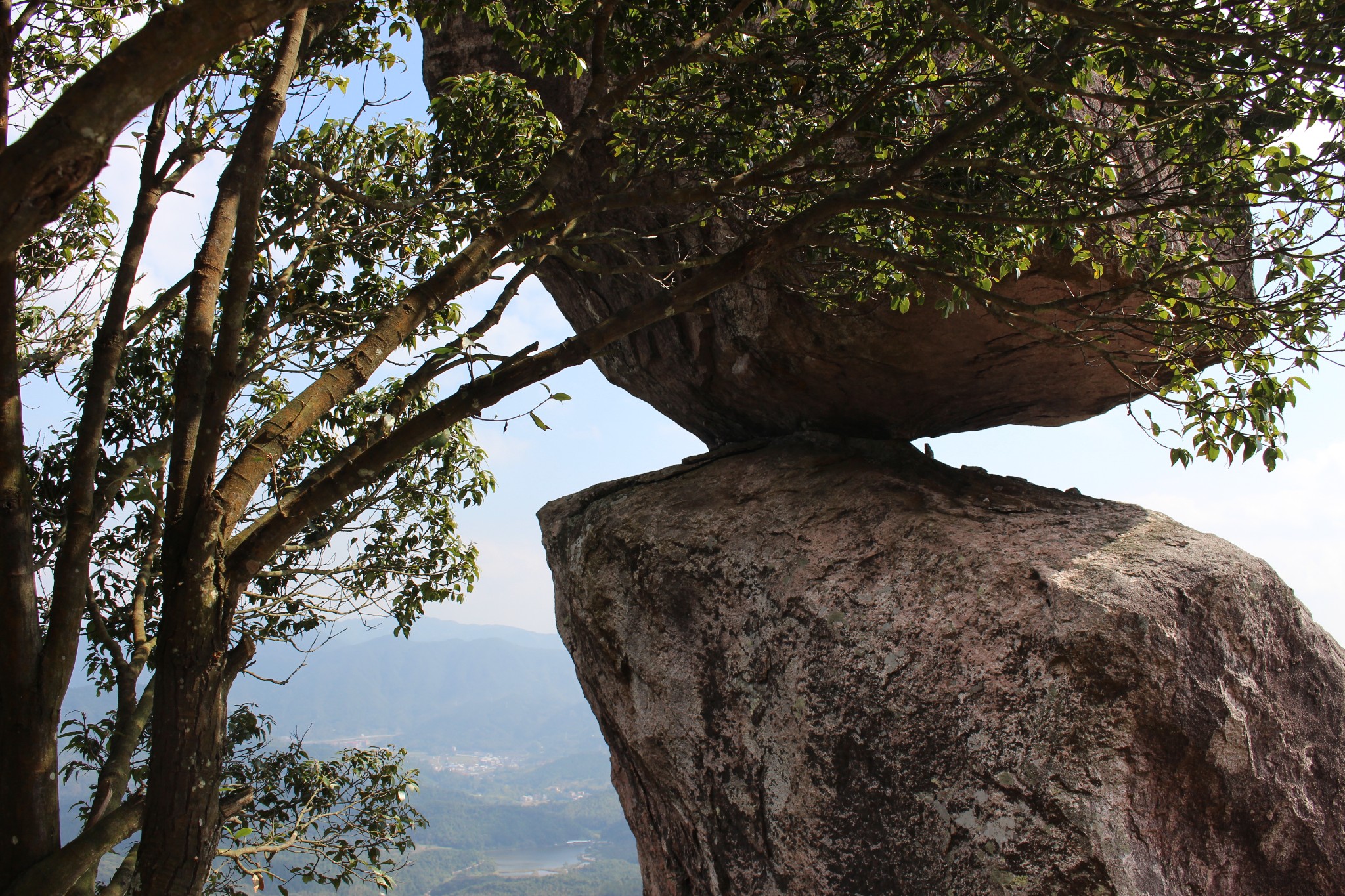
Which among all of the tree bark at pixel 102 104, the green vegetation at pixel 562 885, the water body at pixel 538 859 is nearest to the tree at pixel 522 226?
the tree bark at pixel 102 104

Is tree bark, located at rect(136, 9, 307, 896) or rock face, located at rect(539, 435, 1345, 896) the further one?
rock face, located at rect(539, 435, 1345, 896)

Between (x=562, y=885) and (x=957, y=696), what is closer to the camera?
(x=957, y=696)

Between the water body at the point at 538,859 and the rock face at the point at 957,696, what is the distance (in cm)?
16832

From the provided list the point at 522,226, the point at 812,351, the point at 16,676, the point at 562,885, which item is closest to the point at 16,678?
the point at 16,676

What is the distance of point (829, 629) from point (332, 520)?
6040 millimetres

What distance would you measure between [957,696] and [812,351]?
3.83 m

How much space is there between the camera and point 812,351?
27.9 ft

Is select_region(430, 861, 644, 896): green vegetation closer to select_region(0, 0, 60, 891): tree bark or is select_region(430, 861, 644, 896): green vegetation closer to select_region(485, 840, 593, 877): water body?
select_region(485, 840, 593, 877): water body

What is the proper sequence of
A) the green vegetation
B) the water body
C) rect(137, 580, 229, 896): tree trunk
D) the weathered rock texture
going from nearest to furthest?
rect(137, 580, 229, 896): tree trunk < the weathered rock texture < the green vegetation < the water body

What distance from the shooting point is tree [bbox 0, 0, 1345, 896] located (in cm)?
484

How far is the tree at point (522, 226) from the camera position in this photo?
4.84 metres

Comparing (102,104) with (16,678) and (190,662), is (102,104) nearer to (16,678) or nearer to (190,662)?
(190,662)

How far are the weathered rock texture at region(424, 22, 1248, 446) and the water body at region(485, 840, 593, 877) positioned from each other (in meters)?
168

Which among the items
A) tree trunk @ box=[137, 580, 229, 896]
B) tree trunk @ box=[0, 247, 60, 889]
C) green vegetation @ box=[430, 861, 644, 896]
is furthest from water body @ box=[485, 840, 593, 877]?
tree trunk @ box=[137, 580, 229, 896]
